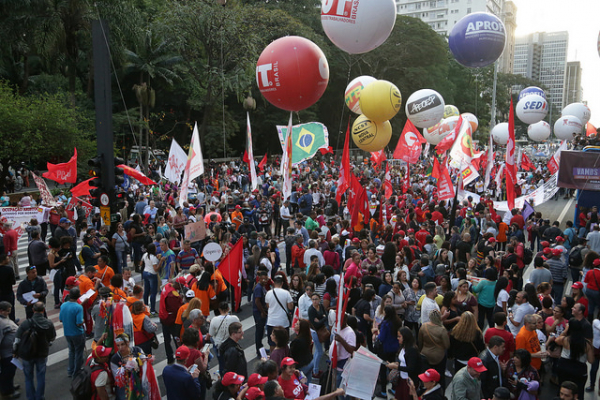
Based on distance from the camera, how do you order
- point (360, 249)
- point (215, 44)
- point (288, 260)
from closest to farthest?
point (360, 249) < point (288, 260) < point (215, 44)

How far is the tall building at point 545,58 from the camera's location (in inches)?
7156

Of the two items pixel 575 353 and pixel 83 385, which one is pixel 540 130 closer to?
pixel 575 353

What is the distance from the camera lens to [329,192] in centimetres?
2152

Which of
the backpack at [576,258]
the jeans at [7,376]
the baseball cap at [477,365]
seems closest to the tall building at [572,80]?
the backpack at [576,258]

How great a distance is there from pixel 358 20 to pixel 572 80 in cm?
18984

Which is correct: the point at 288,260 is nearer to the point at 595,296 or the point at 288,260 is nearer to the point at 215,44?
the point at 595,296

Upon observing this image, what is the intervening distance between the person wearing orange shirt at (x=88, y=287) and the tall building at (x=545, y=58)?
194 meters

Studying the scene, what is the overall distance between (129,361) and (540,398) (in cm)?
550

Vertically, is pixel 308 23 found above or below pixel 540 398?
above

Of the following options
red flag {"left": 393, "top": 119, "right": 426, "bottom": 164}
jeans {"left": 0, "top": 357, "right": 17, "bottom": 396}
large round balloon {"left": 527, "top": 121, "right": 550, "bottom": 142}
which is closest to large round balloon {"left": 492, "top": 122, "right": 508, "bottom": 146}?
large round balloon {"left": 527, "top": 121, "right": 550, "bottom": 142}

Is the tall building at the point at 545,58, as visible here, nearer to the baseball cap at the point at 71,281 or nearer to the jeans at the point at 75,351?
the baseball cap at the point at 71,281

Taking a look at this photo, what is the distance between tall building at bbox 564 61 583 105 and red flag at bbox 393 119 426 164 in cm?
17555

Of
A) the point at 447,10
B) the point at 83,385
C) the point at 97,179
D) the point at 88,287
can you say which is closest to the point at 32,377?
the point at 83,385

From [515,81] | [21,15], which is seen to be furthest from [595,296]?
[515,81]
